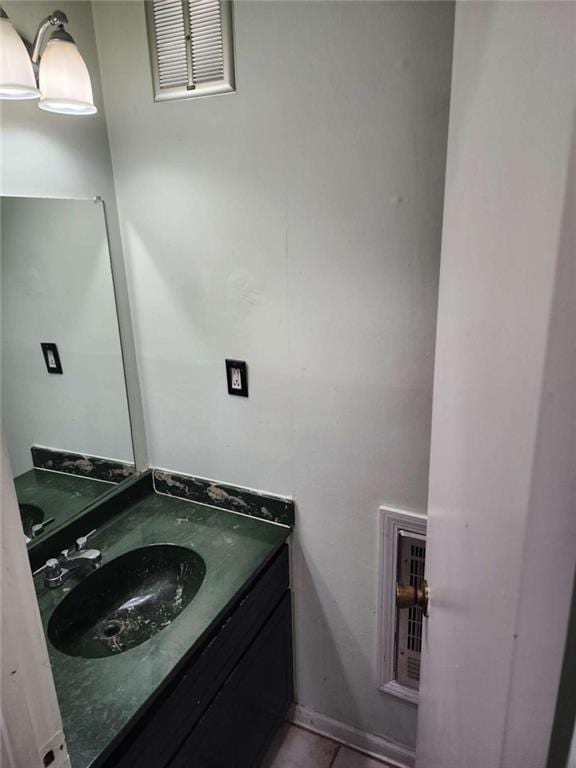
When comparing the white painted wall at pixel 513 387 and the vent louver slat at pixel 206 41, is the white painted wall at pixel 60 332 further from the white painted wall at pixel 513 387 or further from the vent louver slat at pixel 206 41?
the white painted wall at pixel 513 387

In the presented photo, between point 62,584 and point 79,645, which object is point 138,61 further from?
point 79,645

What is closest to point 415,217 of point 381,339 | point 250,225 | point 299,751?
point 381,339

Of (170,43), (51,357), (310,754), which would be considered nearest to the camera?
(170,43)

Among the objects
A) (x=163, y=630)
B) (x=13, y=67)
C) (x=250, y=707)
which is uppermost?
(x=13, y=67)

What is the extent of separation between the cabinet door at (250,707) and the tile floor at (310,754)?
145 millimetres

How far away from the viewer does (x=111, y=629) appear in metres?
1.31

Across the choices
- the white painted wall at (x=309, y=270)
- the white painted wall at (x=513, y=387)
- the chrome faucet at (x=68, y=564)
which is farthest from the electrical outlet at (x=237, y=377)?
the white painted wall at (x=513, y=387)

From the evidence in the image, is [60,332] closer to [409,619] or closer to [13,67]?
[13,67]

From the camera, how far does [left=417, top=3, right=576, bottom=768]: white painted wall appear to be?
299mm

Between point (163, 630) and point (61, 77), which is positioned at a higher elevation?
point (61, 77)

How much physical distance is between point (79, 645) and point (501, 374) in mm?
1358

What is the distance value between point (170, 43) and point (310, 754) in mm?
2416

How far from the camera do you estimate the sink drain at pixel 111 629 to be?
1294mm

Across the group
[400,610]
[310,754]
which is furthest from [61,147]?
[310,754]
